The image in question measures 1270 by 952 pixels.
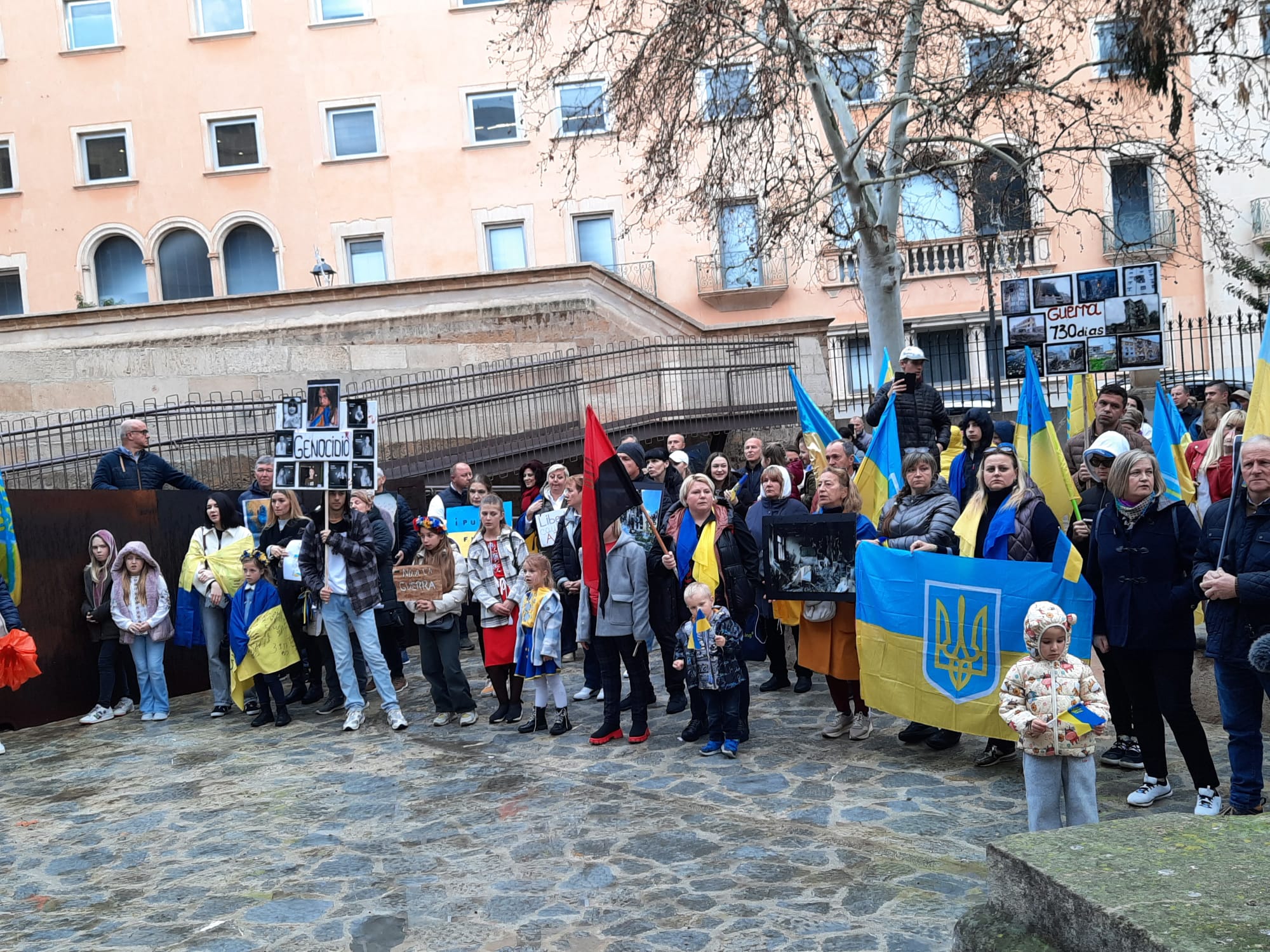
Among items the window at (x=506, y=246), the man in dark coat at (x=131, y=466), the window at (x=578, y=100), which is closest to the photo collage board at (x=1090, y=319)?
the man in dark coat at (x=131, y=466)

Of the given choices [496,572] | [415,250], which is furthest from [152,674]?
[415,250]

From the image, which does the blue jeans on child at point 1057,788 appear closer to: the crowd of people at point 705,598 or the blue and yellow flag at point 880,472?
the crowd of people at point 705,598

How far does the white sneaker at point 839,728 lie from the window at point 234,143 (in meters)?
28.5

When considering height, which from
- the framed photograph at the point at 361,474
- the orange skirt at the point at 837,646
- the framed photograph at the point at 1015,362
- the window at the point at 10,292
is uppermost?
the window at the point at 10,292

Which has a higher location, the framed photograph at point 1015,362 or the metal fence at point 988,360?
the metal fence at point 988,360

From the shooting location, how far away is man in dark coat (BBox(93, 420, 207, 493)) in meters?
12.7

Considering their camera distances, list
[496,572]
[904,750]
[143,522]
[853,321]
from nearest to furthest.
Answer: [904,750] < [496,572] < [143,522] < [853,321]

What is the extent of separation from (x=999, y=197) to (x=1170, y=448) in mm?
13361

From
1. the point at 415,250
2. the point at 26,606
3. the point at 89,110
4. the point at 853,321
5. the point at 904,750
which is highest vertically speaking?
the point at 89,110

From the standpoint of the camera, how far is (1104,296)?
1110cm

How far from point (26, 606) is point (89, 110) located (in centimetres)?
2593

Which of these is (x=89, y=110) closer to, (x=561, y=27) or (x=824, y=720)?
(x=561, y=27)

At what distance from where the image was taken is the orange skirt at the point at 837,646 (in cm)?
868

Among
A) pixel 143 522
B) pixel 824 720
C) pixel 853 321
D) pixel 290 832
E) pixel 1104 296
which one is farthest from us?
pixel 853 321
